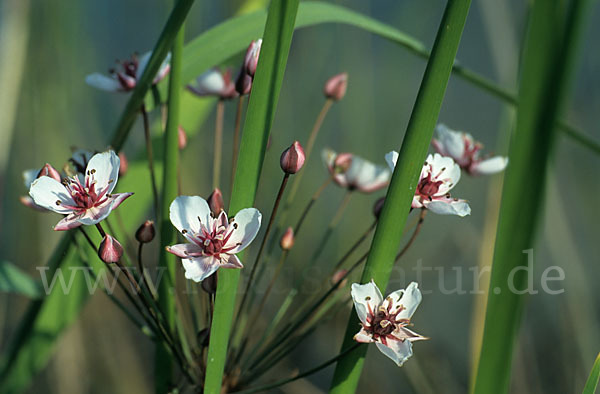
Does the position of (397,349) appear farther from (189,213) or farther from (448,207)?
(189,213)

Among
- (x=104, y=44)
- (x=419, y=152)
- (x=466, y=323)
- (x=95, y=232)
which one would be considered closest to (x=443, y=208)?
(x=419, y=152)

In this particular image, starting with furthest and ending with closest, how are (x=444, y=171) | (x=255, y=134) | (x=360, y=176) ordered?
(x=360, y=176) → (x=444, y=171) → (x=255, y=134)

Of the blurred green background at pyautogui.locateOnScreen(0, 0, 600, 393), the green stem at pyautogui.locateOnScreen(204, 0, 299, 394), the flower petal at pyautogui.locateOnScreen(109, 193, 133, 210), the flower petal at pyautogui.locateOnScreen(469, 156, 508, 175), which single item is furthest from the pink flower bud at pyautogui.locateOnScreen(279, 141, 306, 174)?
the blurred green background at pyautogui.locateOnScreen(0, 0, 600, 393)

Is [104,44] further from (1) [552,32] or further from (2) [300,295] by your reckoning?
(1) [552,32]

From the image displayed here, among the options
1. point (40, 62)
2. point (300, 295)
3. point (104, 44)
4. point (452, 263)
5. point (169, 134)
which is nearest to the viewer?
point (169, 134)

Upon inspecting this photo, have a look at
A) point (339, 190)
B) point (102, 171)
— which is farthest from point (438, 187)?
point (339, 190)

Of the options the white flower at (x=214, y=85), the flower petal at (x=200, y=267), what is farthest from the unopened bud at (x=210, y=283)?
the white flower at (x=214, y=85)

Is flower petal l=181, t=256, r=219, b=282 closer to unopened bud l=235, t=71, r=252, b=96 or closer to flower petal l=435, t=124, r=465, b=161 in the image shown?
unopened bud l=235, t=71, r=252, b=96
